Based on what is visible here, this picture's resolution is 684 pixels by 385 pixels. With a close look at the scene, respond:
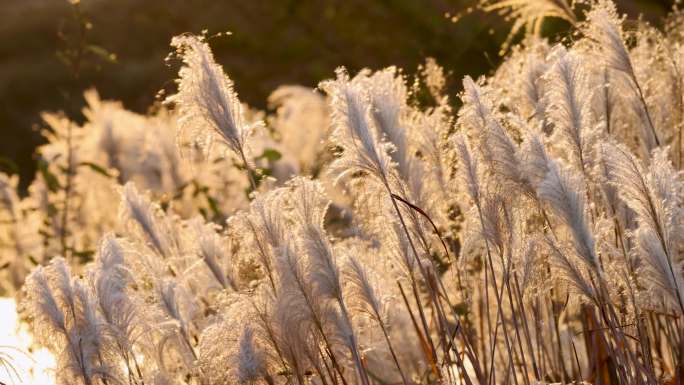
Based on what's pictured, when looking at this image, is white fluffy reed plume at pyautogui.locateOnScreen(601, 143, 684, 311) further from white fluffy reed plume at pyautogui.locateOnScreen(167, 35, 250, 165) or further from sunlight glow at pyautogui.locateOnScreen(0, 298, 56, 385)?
sunlight glow at pyautogui.locateOnScreen(0, 298, 56, 385)

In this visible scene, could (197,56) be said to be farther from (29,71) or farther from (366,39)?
(29,71)

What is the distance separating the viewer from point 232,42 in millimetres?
16844

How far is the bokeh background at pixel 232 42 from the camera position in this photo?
13008 mm

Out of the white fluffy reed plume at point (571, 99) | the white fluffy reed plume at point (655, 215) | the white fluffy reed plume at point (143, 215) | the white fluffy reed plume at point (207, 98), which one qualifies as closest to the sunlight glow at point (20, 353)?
the white fluffy reed plume at point (143, 215)

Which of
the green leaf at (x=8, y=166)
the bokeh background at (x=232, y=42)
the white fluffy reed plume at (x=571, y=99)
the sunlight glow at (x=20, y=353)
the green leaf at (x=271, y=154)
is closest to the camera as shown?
the white fluffy reed plume at (x=571, y=99)

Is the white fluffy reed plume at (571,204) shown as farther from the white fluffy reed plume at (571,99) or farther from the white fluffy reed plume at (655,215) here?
the white fluffy reed plume at (571,99)

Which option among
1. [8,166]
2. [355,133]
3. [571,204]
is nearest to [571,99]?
[571,204]

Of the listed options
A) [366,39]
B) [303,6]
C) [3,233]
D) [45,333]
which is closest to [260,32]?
[303,6]

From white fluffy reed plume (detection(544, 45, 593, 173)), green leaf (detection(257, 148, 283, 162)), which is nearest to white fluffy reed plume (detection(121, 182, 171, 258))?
white fluffy reed plume (detection(544, 45, 593, 173))

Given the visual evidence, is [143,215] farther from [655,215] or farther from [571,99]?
[655,215]

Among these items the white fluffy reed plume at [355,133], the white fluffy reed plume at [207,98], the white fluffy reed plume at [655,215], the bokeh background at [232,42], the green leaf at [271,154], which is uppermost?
the bokeh background at [232,42]

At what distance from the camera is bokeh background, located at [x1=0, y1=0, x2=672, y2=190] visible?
13008 mm

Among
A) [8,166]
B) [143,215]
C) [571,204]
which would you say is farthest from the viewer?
[8,166]

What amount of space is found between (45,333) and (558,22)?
20.0 ft
